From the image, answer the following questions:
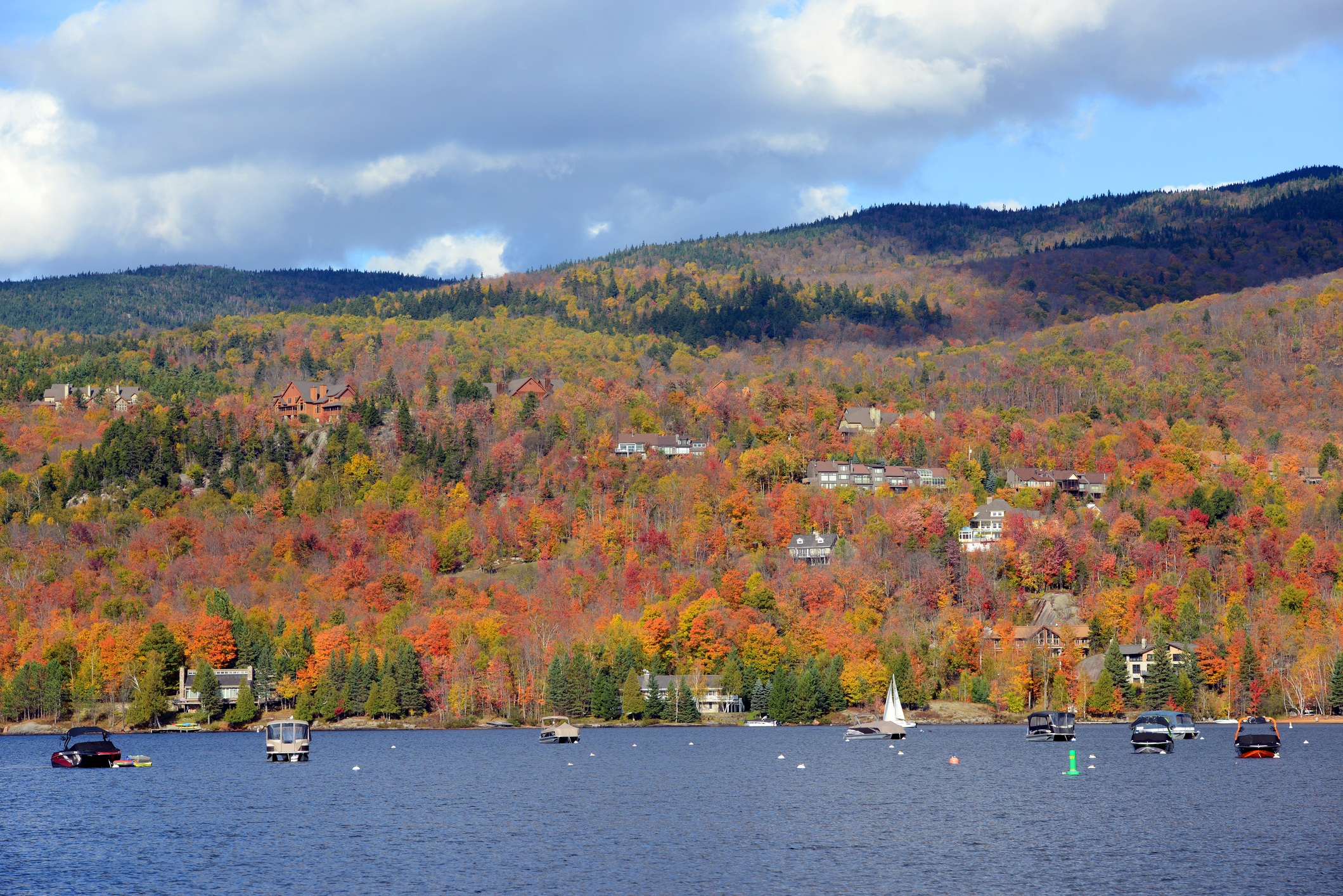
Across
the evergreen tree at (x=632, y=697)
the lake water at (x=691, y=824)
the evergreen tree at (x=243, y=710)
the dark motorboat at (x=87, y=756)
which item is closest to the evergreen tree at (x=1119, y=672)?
the lake water at (x=691, y=824)

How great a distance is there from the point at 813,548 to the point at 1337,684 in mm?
75390

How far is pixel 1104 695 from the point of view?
477 feet

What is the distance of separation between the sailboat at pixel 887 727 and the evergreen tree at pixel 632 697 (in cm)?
2772

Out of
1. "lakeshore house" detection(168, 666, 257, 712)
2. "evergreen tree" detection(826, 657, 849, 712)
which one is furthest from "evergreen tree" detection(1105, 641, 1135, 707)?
"lakeshore house" detection(168, 666, 257, 712)

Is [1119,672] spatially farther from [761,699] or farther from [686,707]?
[686,707]

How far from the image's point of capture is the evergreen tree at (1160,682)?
472ft

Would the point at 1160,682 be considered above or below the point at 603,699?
below

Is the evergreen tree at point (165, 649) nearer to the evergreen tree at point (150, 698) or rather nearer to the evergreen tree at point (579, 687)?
the evergreen tree at point (150, 698)

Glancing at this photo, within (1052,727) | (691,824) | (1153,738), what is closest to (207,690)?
(1052,727)

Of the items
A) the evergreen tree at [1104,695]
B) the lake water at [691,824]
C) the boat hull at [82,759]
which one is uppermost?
the lake water at [691,824]

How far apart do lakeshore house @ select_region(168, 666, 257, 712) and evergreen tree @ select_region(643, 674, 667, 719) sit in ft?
163

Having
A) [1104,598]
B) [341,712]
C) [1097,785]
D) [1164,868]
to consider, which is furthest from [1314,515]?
[1164,868]

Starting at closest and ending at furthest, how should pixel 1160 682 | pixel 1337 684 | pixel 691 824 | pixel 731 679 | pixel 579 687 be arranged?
pixel 691 824 → pixel 1337 684 → pixel 1160 682 → pixel 579 687 → pixel 731 679

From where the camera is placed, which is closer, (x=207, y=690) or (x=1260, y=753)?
(x=1260, y=753)
